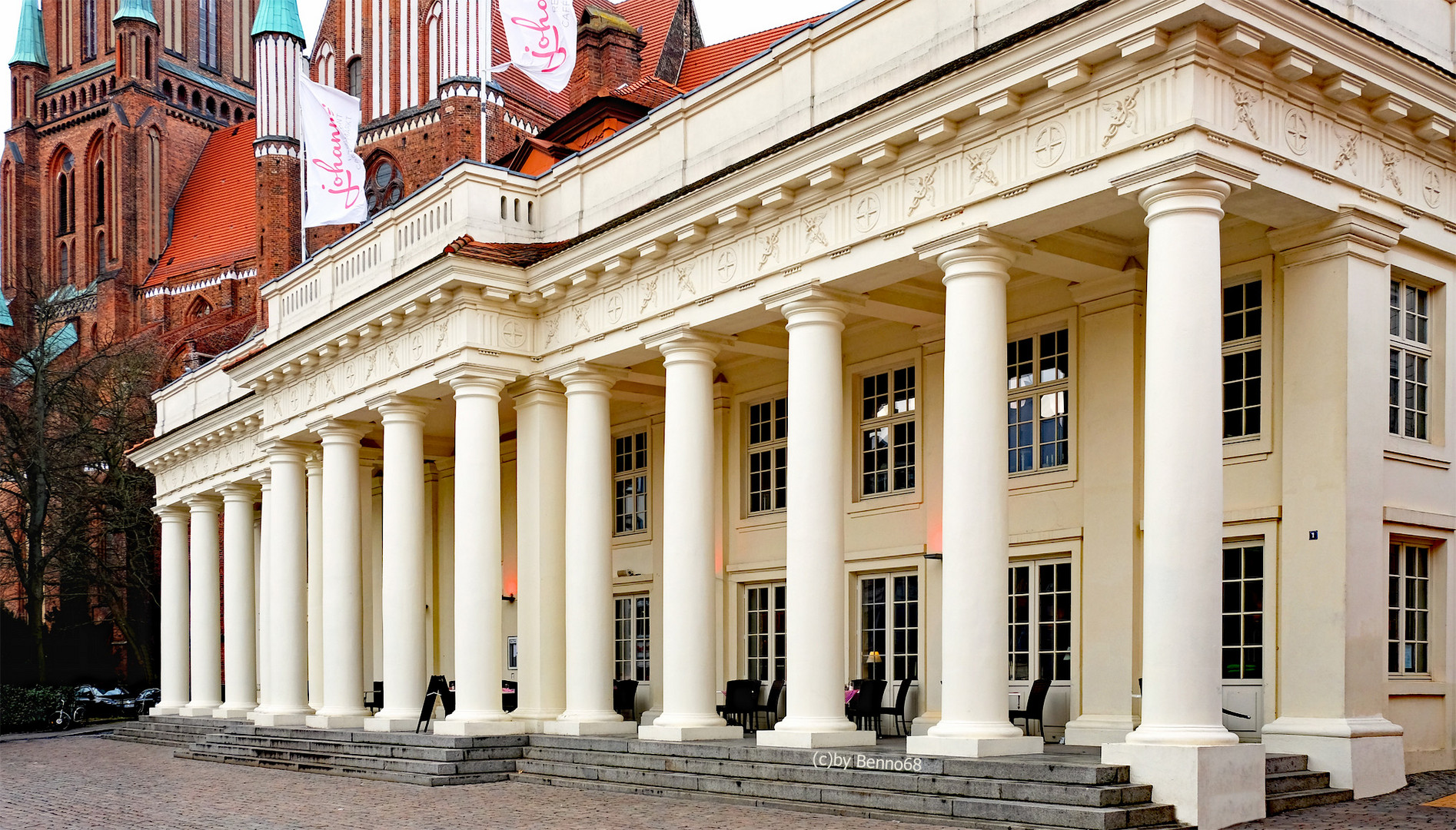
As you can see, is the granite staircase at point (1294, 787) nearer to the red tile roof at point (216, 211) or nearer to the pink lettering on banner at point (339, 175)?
the pink lettering on banner at point (339, 175)

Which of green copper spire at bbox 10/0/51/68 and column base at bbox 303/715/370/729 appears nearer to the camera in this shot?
column base at bbox 303/715/370/729

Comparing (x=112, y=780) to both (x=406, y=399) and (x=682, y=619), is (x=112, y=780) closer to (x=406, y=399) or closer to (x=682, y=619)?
(x=406, y=399)

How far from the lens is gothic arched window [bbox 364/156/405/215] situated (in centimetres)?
5003

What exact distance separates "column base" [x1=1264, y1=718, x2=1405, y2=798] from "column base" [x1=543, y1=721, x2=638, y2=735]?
353 inches

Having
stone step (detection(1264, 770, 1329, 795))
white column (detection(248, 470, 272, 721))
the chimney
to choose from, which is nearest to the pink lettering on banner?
white column (detection(248, 470, 272, 721))

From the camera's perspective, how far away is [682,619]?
17750 mm

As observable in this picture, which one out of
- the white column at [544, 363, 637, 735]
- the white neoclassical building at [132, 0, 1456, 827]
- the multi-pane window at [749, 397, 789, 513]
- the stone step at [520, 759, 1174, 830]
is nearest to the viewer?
the stone step at [520, 759, 1174, 830]

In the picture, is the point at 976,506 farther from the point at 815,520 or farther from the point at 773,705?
the point at 773,705

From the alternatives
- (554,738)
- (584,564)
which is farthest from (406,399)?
(554,738)

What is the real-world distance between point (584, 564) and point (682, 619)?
2331mm

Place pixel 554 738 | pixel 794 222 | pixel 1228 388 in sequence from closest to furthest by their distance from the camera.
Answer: pixel 1228 388
pixel 794 222
pixel 554 738

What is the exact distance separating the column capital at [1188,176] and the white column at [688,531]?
7.03 m

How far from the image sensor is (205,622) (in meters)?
33.8

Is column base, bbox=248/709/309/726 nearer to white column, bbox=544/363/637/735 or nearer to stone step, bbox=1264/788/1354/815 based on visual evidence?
white column, bbox=544/363/637/735
